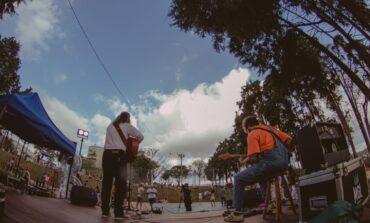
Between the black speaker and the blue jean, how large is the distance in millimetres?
290

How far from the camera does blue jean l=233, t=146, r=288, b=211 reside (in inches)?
131

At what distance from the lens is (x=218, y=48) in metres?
8.23

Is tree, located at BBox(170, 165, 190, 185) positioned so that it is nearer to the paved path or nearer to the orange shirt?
the paved path

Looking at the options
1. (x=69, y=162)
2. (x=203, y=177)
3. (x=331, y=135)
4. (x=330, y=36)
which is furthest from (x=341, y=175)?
(x=203, y=177)

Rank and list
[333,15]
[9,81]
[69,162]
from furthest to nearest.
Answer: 1. [9,81]
2. [69,162]
3. [333,15]

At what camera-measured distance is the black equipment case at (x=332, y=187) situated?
2486mm

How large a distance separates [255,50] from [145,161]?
74872 mm

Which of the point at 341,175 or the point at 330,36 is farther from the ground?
the point at 330,36

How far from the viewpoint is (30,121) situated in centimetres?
701

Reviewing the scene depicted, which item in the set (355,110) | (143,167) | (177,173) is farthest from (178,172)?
(355,110)

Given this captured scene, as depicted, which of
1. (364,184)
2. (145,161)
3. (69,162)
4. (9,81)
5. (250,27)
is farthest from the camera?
(145,161)

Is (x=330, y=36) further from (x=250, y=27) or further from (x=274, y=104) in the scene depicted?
(x=274, y=104)

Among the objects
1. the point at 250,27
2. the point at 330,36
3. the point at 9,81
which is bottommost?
the point at 250,27

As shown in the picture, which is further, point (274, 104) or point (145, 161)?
point (145, 161)
